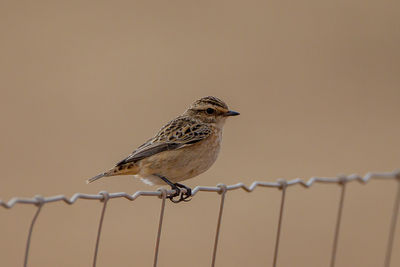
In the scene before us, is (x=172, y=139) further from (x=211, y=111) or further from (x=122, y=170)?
(x=211, y=111)

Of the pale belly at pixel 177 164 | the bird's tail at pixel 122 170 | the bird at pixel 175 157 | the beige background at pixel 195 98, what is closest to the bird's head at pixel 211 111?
the bird at pixel 175 157

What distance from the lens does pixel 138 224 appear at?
1318 cm

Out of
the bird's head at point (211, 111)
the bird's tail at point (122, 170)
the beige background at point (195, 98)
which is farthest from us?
the beige background at point (195, 98)

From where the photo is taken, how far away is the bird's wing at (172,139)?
23.0ft

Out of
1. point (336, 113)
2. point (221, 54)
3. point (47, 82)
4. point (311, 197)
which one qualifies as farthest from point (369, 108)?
point (47, 82)

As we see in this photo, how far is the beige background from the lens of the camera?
41.0 ft

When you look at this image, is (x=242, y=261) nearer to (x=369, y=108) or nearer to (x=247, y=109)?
(x=247, y=109)

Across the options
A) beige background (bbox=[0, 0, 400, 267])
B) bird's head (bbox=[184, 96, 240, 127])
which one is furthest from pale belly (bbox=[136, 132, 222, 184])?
beige background (bbox=[0, 0, 400, 267])

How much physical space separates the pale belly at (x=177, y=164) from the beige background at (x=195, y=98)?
4976 millimetres

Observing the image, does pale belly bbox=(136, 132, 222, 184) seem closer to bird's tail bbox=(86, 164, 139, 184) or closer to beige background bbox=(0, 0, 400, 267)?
bird's tail bbox=(86, 164, 139, 184)

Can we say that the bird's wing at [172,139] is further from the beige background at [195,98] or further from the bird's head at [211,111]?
the beige background at [195,98]

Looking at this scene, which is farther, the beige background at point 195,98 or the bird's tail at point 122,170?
the beige background at point 195,98

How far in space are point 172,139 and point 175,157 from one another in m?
0.27

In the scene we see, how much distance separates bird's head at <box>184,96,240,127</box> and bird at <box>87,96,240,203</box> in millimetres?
214
